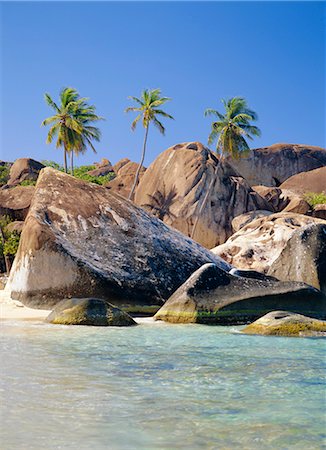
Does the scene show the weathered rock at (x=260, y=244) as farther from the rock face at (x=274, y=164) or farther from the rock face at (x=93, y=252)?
the rock face at (x=274, y=164)

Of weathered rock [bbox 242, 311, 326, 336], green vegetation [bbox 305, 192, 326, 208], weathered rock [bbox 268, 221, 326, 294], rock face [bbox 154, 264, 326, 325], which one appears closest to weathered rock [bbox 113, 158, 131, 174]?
green vegetation [bbox 305, 192, 326, 208]

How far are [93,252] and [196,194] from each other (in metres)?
19.6

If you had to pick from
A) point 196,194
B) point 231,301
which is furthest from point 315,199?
point 231,301

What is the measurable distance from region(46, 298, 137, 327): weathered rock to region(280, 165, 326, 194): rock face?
93.3 feet

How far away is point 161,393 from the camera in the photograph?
5.17 meters

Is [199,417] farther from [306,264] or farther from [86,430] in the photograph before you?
[306,264]

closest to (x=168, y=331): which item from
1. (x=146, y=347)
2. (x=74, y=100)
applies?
(x=146, y=347)

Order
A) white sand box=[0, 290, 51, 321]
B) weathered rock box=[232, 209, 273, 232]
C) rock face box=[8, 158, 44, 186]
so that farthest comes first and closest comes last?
rock face box=[8, 158, 44, 186] → weathered rock box=[232, 209, 273, 232] → white sand box=[0, 290, 51, 321]

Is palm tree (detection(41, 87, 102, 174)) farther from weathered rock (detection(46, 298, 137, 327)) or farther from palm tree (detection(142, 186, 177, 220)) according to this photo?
weathered rock (detection(46, 298, 137, 327))

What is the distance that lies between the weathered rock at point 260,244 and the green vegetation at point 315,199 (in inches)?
467

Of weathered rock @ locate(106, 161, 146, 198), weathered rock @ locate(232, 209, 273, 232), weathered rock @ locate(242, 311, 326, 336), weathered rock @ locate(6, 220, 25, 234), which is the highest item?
weathered rock @ locate(106, 161, 146, 198)

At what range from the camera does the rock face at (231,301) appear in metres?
11.3

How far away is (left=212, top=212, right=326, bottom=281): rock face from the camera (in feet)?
65.9

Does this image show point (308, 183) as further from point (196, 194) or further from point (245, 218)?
point (245, 218)
